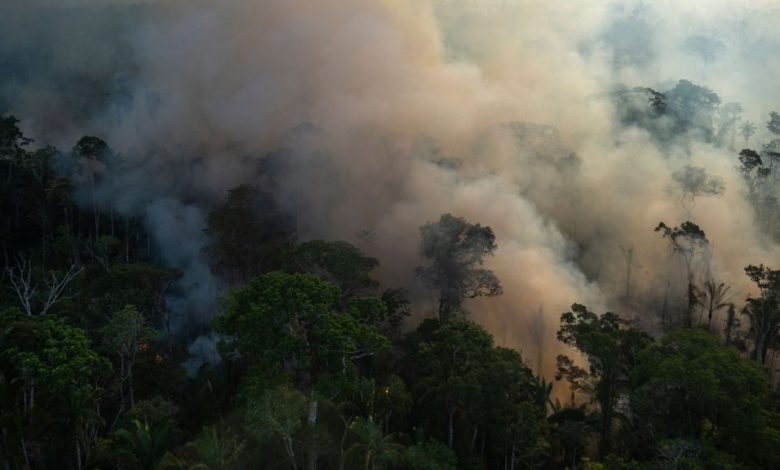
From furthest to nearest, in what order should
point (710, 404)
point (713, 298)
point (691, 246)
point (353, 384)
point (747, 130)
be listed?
point (747, 130)
point (691, 246)
point (713, 298)
point (710, 404)
point (353, 384)

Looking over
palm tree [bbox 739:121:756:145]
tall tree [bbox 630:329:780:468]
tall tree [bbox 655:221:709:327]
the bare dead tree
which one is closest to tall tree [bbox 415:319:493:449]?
tall tree [bbox 630:329:780:468]

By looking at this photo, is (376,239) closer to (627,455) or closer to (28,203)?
(627,455)

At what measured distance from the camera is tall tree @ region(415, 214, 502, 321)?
2984 cm

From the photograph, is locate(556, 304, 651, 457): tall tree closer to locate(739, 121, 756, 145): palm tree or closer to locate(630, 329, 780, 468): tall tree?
locate(630, 329, 780, 468): tall tree

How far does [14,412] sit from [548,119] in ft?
140

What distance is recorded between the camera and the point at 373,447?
749 inches

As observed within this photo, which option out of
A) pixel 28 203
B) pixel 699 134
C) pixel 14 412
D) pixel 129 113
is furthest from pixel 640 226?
pixel 129 113

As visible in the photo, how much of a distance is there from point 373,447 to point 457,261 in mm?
12465

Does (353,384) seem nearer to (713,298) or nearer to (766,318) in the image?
(766,318)

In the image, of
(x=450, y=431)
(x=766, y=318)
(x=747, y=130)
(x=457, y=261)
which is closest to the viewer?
(x=450, y=431)

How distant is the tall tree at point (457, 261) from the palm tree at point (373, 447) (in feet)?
34.4

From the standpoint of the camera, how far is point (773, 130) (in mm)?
48938

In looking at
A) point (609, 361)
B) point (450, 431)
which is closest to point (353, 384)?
point (450, 431)

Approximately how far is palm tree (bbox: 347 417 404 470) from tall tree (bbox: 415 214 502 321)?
10.5 meters
